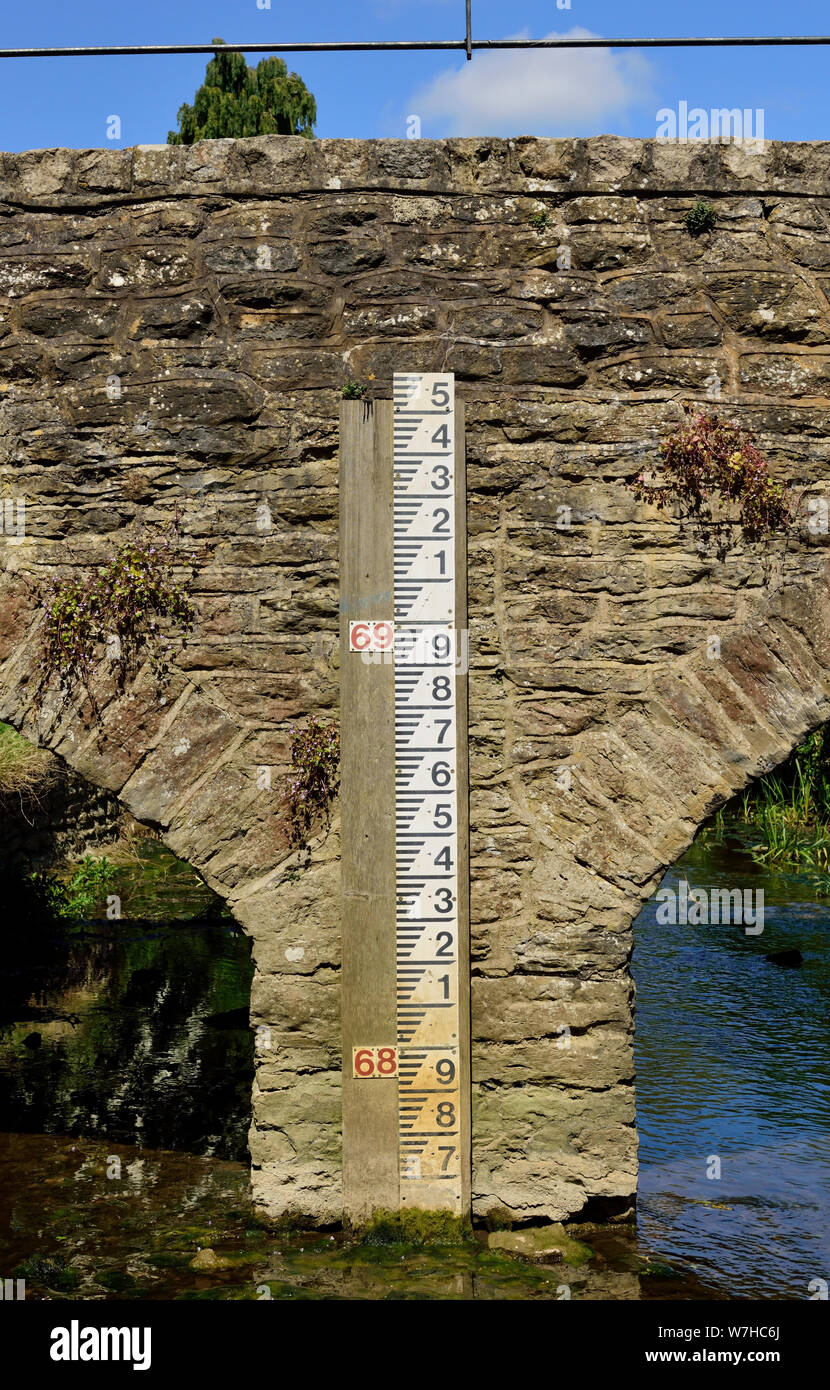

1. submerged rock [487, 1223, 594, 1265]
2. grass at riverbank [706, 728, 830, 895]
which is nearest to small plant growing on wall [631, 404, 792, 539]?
submerged rock [487, 1223, 594, 1265]

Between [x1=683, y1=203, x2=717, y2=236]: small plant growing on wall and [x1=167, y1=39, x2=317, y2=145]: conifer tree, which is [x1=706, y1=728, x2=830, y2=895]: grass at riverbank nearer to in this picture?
[x1=683, y1=203, x2=717, y2=236]: small plant growing on wall

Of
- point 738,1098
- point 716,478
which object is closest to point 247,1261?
point 738,1098

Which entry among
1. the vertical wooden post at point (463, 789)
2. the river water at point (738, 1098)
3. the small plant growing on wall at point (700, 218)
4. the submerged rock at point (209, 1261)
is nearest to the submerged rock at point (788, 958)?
the river water at point (738, 1098)

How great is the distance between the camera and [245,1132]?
5750 mm

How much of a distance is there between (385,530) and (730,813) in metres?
9.67

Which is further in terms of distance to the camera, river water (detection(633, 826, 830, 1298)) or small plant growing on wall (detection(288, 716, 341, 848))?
river water (detection(633, 826, 830, 1298))

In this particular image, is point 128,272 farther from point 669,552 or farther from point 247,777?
point 669,552

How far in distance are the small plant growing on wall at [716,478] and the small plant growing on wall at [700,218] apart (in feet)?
2.06

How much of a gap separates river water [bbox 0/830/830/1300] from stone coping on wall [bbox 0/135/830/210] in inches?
144

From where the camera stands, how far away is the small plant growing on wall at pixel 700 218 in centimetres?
441

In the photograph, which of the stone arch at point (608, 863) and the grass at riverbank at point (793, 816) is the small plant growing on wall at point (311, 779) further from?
the grass at riverbank at point (793, 816)

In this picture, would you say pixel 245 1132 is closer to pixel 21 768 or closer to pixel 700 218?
pixel 700 218

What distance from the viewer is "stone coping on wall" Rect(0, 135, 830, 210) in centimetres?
439

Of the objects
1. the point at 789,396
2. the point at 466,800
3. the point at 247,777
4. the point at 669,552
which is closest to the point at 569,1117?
the point at 466,800
